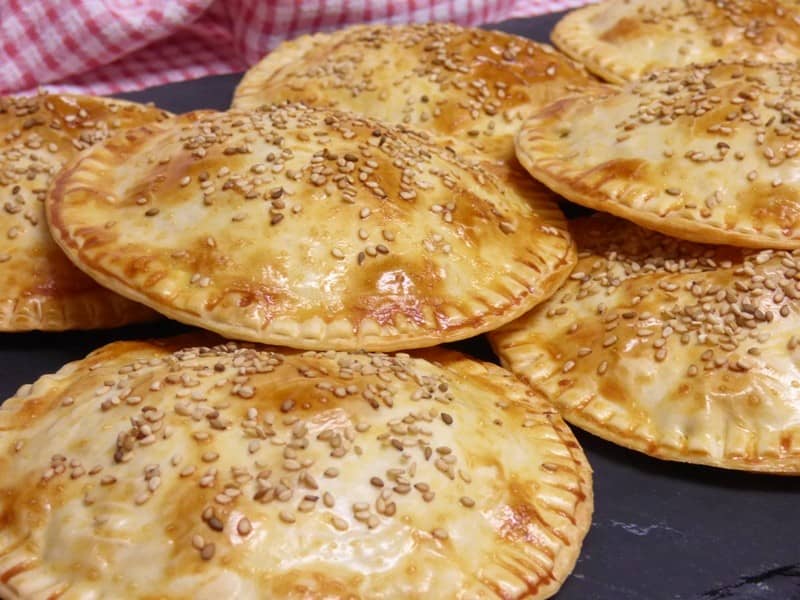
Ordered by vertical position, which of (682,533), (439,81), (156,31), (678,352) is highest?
(439,81)

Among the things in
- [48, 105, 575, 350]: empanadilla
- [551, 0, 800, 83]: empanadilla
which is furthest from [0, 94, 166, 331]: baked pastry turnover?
[551, 0, 800, 83]: empanadilla

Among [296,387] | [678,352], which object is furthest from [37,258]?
[678,352]

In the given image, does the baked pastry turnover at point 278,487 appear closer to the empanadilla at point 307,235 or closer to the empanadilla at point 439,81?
the empanadilla at point 307,235

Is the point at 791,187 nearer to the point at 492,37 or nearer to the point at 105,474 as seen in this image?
the point at 492,37

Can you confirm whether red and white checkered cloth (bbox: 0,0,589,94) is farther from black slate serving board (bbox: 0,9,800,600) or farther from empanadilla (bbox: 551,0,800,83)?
black slate serving board (bbox: 0,9,800,600)

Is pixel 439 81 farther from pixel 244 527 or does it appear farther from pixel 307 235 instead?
pixel 244 527

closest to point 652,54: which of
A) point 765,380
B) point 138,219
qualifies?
point 765,380

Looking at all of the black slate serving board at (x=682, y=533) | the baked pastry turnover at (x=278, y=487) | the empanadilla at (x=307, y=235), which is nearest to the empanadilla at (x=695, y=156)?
the empanadilla at (x=307, y=235)
